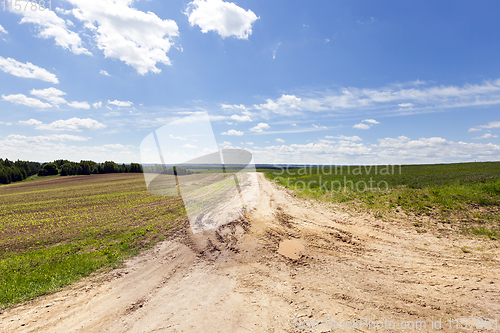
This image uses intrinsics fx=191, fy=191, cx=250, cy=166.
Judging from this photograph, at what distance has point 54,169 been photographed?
90562 mm

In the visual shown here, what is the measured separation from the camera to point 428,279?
6.22 meters

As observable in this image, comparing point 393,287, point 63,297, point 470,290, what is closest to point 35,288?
point 63,297

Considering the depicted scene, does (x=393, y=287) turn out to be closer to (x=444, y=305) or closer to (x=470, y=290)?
(x=444, y=305)

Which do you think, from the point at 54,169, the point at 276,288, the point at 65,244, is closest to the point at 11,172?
the point at 54,169

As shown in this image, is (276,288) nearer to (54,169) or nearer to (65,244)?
(65,244)

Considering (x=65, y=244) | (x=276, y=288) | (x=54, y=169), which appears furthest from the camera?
(x=54, y=169)

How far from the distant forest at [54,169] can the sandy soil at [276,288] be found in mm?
102419

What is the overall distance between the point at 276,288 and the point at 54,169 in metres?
126

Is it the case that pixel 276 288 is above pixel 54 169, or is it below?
below

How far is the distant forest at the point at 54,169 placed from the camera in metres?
72.1

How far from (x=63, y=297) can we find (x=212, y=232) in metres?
6.52

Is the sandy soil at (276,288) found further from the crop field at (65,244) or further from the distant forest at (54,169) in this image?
the distant forest at (54,169)

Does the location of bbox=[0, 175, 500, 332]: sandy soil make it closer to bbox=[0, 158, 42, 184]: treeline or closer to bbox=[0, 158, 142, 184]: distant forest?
bbox=[0, 158, 42, 184]: treeline

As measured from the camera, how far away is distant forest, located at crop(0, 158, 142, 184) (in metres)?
72.1
